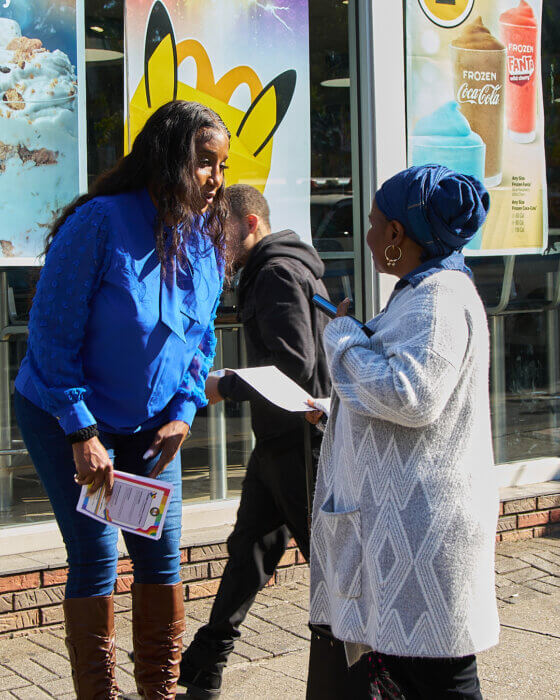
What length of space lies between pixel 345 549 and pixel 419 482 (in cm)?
27

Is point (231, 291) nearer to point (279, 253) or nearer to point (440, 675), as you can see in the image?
point (279, 253)

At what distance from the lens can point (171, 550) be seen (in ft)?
9.93

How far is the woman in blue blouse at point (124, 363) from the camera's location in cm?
276

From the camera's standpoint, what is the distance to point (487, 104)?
5.74 m

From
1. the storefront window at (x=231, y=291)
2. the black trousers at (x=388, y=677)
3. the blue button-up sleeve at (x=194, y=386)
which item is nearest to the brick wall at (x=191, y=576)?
the storefront window at (x=231, y=291)

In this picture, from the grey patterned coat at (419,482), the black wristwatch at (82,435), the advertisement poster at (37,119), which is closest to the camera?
the grey patterned coat at (419,482)

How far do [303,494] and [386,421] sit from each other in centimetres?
122

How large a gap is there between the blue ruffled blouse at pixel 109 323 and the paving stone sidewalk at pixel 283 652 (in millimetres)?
1336

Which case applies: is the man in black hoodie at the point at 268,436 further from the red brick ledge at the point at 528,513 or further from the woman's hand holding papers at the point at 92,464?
the red brick ledge at the point at 528,513

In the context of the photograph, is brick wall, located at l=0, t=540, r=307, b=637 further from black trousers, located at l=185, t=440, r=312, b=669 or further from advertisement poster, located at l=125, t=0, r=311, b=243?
advertisement poster, located at l=125, t=0, r=311, b=243

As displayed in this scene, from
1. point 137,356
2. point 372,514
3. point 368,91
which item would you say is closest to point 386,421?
point 372,514

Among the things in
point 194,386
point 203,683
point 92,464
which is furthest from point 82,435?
point 203,683

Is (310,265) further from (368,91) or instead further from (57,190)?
(368,91)

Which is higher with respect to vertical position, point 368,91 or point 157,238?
point 368,91
